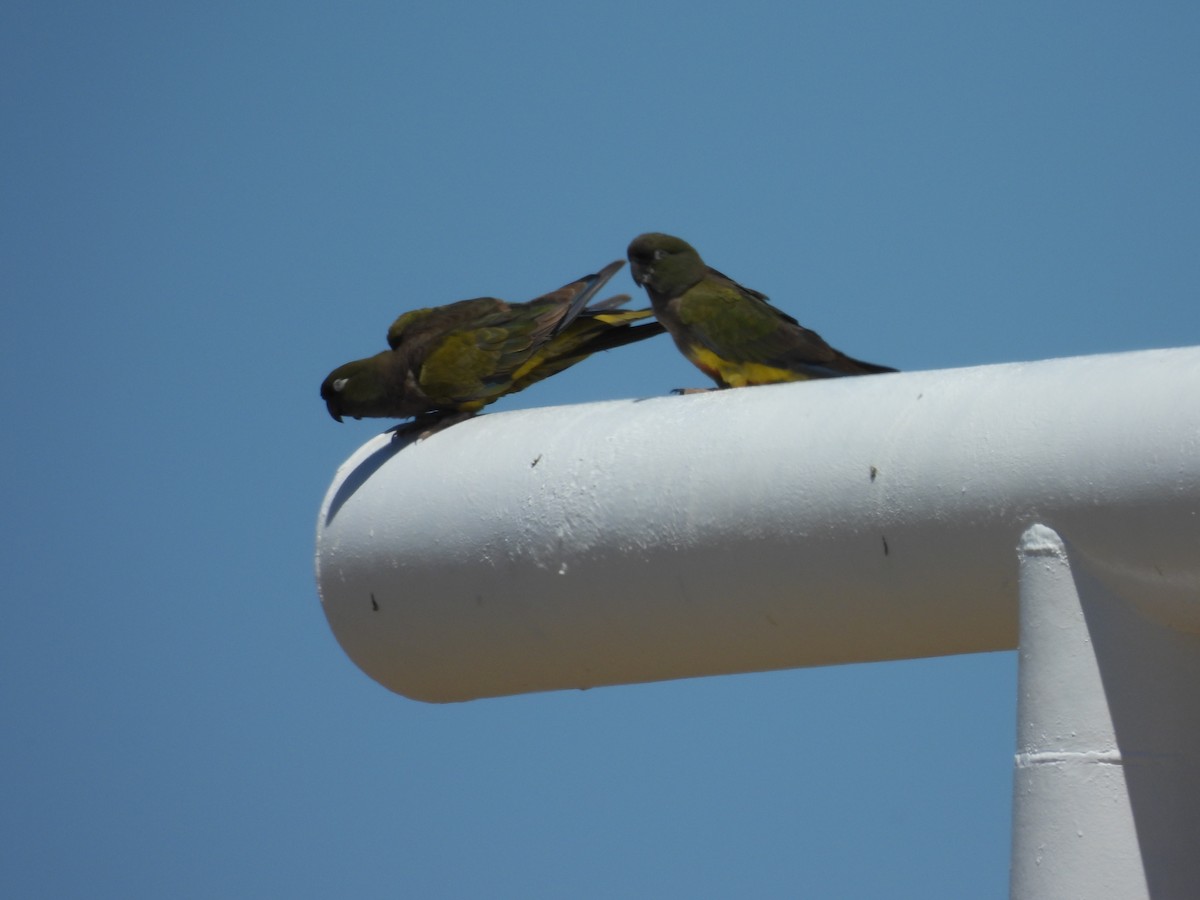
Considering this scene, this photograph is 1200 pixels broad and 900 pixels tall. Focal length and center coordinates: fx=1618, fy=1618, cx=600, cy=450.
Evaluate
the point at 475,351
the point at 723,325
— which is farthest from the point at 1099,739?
the point at 475,351

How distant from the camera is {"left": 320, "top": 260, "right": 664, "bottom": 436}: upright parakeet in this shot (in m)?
7.31

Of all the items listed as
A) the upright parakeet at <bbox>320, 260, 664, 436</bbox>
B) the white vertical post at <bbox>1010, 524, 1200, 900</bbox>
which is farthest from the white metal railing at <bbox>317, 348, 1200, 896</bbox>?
the upright parakeet at <bbox>320, 260, 664, 436</bbox>

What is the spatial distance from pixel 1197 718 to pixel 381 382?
425 centimetres

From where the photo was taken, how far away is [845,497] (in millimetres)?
4609

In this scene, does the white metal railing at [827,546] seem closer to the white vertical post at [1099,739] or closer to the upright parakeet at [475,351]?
the white vertical post at [1099,739]

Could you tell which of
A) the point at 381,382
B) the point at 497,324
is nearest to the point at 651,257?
the point at 497,324

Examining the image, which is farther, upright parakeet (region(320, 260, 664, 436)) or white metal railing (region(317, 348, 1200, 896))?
upright parakeet (region(320, 260, 664, 436))

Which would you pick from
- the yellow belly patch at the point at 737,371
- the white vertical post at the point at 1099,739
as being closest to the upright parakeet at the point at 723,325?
the yellow belly patch at the point at 737,371

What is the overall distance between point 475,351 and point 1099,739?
3.96 meters

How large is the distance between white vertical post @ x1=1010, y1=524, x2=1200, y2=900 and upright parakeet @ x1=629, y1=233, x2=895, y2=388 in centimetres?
270

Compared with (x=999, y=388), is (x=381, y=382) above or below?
above

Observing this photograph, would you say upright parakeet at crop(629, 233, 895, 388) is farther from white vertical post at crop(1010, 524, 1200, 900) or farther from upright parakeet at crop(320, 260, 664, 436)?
white vertical post at crop(1010, 524, 1200, 900)

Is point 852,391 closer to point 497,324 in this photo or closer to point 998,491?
point 998,491

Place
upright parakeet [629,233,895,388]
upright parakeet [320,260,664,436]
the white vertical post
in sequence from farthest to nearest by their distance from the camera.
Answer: upright parakeet [320,260,664,436] → upright parakeet [629,233,895,388] → the white vertical post
